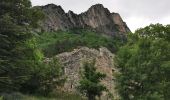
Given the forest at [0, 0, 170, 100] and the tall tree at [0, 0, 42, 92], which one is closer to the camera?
the tall tree at [0, 0, 42, 92]

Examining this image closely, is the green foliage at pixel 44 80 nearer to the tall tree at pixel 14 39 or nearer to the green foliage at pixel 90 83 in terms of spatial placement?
the green foliage at pixel 90 83

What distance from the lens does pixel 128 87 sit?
121 ft

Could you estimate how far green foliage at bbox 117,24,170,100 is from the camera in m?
35.8

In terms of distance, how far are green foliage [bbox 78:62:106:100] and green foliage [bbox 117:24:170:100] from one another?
1768mm

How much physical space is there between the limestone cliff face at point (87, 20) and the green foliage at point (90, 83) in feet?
85.7

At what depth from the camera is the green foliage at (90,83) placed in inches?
1497

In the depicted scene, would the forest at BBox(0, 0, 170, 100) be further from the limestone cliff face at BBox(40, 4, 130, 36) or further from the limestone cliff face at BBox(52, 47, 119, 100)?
the limestone cliff face at BBox(40, 4, 130, 36)

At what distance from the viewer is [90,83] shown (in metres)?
37.9

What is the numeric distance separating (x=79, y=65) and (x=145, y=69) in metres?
10.1

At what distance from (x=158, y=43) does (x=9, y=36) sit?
505 inches

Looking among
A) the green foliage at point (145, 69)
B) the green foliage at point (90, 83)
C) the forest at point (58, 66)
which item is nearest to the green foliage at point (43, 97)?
the forest at point (58, 66)

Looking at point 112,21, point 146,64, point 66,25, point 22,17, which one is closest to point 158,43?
point 146,64

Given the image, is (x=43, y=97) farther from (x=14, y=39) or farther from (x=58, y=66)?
(x=14, y=39)

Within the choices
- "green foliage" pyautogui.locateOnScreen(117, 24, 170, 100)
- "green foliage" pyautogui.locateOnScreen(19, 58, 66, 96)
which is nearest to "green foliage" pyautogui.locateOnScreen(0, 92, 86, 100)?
"green foliage" pyautogui.locateOnScreen(19, 58, 66, 96)
